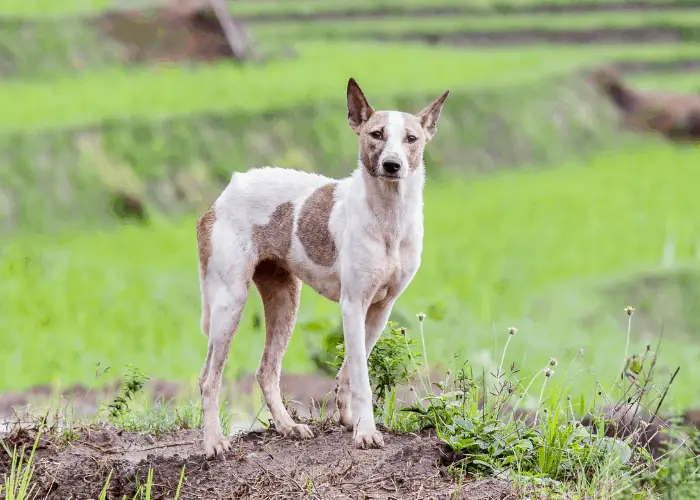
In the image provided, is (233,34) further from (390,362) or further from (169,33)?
(390,362)

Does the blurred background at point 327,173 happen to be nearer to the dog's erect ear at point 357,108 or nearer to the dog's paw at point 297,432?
the dog's paw at point 297,432

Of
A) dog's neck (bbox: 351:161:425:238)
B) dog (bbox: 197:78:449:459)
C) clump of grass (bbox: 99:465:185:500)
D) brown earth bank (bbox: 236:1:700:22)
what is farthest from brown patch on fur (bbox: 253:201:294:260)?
brown earth bank (bbox: 236:1:700:22)

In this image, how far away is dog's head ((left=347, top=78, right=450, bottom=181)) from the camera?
527cm

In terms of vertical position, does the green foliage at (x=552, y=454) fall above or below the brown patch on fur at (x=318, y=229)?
below

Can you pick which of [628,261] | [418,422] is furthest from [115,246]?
[418,422]

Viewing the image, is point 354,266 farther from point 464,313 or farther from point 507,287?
point 507,287

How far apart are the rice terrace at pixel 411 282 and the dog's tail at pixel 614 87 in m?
0.06

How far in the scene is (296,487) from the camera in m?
5.17

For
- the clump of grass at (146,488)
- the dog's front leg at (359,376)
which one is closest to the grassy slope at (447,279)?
the dog's front leg at (359,376)

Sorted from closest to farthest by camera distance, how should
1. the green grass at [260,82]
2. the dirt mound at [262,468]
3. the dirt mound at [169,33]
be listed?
the dirt mound at [262,468] → the green grass at [260,82] → the dirt mound at [169,33]

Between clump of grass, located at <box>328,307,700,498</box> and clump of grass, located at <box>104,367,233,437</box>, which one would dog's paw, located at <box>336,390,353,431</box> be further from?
clump of grass, located at <box>104,367,233,437</box>

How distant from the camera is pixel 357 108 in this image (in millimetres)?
5547

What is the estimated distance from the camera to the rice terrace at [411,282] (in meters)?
5.50

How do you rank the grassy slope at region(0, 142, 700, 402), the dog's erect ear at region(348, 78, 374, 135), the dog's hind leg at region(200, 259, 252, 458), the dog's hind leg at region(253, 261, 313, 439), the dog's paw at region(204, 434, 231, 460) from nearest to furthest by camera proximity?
the dog's erect ear at region(348, 78, 374, 135) → the dog's paw at region(204, 434, 231, 460) → the dog's hind leg at region(200, 259, 252, 458) → the dog's hind leg at region(253, 261, 313, 439) → the grassy slope at region(0, 142, 700, 402)
